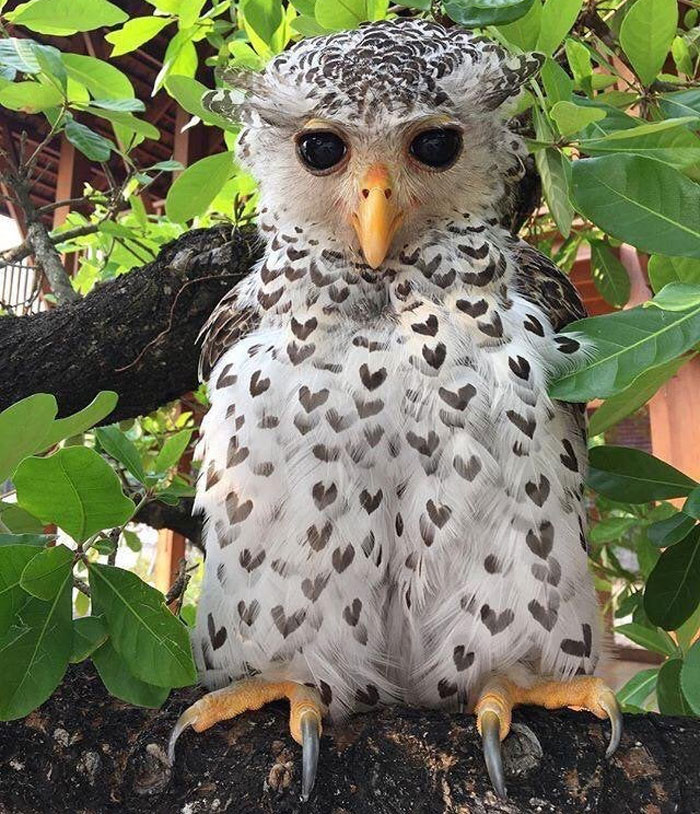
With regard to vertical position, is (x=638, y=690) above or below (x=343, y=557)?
below

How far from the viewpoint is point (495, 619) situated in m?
0.95

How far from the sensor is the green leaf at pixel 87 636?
80cm

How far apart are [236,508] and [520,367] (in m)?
0.40

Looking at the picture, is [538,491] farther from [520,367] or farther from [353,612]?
[353,612]

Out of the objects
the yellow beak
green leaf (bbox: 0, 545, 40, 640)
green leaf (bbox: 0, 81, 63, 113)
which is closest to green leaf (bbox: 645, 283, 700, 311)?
the yellow beak

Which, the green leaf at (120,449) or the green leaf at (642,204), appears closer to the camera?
the green leaf at (642,204)

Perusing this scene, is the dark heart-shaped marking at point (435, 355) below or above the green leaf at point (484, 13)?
below

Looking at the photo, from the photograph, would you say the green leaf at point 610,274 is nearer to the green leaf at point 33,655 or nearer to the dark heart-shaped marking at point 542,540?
the dark heart-shaped marking at point 542,540

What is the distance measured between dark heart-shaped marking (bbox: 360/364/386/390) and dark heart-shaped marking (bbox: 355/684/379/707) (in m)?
0.39

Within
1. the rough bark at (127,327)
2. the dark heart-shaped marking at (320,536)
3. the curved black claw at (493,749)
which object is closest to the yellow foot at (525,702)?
the curved black claw at (493,749)

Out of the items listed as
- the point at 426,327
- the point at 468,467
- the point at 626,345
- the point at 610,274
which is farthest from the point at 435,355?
the point at 610,274

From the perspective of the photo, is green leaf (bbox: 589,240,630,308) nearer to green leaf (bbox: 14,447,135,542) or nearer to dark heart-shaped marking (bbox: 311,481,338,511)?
dark heart-shaped marking (bbox: 311,481,338,511)

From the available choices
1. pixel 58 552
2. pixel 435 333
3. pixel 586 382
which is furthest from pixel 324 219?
pixel 58 552

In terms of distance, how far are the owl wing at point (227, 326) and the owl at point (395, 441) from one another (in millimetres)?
69
